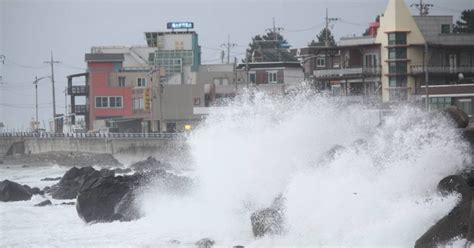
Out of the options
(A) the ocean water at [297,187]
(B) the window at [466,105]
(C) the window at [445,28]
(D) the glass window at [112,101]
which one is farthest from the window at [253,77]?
(A) the ocean water at [297,187]

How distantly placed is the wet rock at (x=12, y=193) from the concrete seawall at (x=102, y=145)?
72.5 ft

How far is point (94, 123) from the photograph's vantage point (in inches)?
3307

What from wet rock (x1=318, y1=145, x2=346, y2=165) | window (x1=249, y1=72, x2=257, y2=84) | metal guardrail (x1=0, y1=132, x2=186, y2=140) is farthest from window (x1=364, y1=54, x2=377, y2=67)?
Answer: wet rock (x1=318, y1=145, x2=346, y2=165)

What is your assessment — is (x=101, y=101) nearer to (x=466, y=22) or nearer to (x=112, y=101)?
(x=112, y=101)

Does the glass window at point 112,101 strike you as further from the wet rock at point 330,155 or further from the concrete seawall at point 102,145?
the wet rock at point 330,155

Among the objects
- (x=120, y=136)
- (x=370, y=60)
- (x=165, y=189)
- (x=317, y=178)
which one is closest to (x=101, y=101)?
(x=120, y=136)

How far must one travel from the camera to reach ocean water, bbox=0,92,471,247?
760 inches

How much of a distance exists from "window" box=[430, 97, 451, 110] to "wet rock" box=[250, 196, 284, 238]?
27.8 meters

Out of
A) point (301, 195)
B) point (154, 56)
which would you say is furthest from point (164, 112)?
point (301, 195)

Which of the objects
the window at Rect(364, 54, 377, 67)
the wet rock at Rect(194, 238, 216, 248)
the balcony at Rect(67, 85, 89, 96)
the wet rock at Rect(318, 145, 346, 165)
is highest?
the window at Rect(364, 54, 377, 67)

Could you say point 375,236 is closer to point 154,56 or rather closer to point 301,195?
point 301,195

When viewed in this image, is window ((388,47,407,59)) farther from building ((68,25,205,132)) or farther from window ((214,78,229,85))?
window ((214,78,229,85))

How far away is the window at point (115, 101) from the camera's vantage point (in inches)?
3306

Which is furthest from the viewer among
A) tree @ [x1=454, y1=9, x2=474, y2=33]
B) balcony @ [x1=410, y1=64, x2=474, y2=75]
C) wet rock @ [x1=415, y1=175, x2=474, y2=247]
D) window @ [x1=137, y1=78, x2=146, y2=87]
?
window @ [x1=137, y1=78, x2=146, y2=87]
